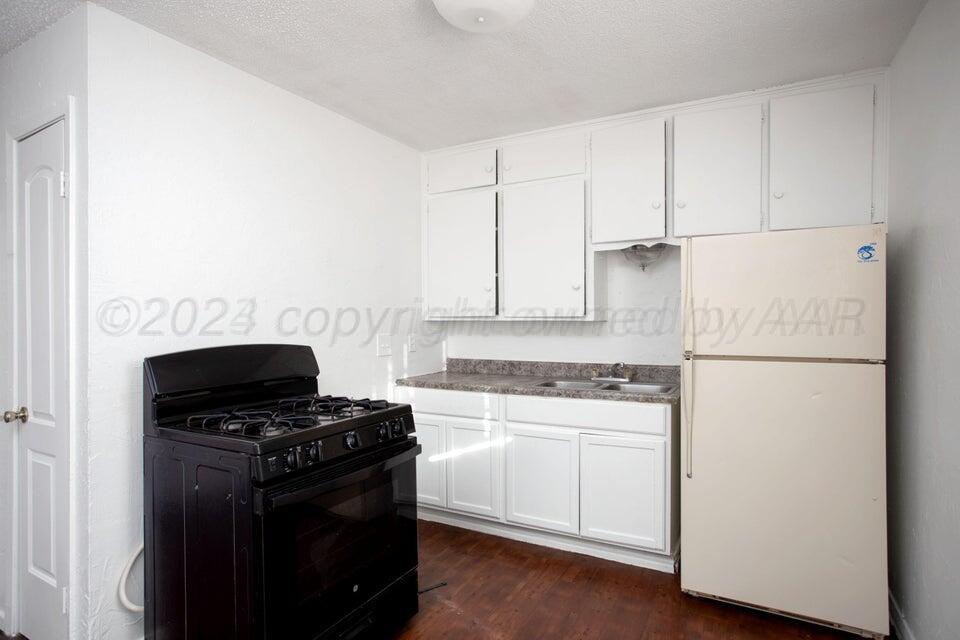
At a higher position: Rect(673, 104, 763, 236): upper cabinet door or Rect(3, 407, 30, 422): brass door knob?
Rect(673, 104, 763, 236): upper cabinet door

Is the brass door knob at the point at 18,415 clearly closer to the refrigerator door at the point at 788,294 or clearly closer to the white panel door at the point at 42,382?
the white panel door at the point at 42,382

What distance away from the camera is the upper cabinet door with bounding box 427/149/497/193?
11.0ft

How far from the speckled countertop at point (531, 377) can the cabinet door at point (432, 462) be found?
227 mm

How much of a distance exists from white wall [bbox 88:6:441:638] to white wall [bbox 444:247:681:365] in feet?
3.15

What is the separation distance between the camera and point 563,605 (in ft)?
7.46

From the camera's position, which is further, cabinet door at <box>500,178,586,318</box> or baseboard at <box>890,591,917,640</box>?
cabinet door at <box>500,178,586,318</box>

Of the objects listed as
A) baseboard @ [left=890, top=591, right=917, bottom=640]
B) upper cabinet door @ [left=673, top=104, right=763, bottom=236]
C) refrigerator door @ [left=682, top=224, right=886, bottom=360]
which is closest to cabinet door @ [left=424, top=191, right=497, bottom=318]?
upper cabinet door @ [left=673, top=104, right=763, bottom=236]

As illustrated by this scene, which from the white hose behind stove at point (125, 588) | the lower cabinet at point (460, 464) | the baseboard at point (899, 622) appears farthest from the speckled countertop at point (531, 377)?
the white hose behind stove at point (125, 588)

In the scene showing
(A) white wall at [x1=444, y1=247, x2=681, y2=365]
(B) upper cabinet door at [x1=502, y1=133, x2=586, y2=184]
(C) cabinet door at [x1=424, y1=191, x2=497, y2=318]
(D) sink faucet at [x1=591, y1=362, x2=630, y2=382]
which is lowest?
(D) sink faucet at [x1=591, y1=362, x2=630, y2=382]

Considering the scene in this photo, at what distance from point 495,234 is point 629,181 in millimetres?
873

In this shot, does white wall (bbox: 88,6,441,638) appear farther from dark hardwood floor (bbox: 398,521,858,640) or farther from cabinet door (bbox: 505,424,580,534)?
dark hardwood floor (bbox: 398,521,858,640)

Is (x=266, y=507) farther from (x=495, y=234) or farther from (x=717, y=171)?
(x=717, y=171)

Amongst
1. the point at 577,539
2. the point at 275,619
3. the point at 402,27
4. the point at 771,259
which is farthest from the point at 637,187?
the point at 275,619

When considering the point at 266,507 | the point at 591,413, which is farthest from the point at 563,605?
the point at 266,507
